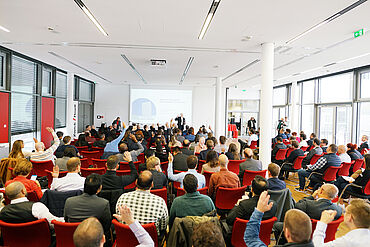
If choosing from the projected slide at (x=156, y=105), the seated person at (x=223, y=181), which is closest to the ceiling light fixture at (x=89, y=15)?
the seated person at (x=223, y=181)

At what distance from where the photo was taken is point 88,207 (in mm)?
2436

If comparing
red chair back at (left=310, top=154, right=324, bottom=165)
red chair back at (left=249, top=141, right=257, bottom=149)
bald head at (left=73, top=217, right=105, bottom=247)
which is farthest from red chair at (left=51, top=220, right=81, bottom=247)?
red chair back at (left=249, top=141, right=257, bottom=149)

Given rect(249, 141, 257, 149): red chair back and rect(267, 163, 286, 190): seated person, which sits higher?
rect(267, 163, 286, 190): seated person

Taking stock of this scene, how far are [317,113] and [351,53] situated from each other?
5969 millimetres

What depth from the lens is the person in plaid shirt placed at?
2486 millimetres

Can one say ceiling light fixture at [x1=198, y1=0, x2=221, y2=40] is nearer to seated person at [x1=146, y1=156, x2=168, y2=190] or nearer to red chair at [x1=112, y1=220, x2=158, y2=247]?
seated person at [x1=146, y1=156, x2=168, y2=190]

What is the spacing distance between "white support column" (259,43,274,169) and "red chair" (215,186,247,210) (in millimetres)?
3462

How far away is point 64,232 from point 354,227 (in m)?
2.54

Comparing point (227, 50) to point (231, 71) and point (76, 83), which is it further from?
point (76, 83)

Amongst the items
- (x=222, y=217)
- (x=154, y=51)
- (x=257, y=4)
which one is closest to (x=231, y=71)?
(x=154, y=51)

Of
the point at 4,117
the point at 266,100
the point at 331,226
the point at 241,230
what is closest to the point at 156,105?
the point at 4,117

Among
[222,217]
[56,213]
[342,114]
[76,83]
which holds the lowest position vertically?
[222,217]

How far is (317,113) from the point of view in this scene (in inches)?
518

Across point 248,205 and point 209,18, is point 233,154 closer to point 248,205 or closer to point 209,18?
point 209,18
